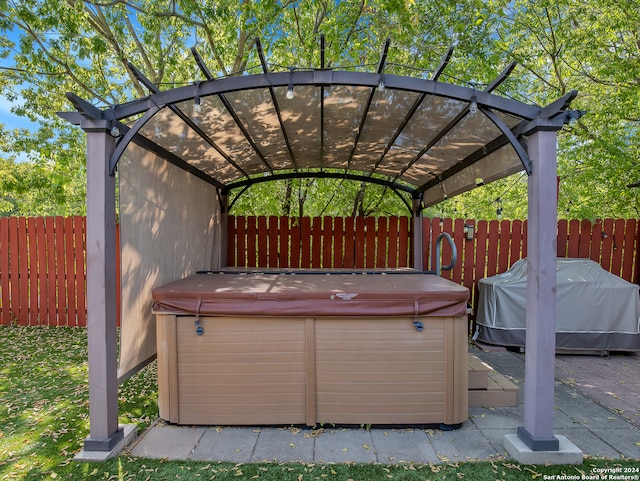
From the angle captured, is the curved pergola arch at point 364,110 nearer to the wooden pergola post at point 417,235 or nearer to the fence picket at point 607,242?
the wooden pergola post at point 417,235

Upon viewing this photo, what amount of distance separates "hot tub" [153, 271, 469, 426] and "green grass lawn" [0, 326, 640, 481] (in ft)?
1.59

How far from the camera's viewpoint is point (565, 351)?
15.8 ft

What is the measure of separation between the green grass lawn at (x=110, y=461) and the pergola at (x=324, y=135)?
19 cm

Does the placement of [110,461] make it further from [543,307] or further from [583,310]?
[583,310]

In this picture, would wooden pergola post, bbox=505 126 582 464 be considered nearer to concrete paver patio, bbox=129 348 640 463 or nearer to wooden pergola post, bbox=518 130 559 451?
wooden pergola post, bbox=518 130 559 451

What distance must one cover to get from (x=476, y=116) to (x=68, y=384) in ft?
14.9

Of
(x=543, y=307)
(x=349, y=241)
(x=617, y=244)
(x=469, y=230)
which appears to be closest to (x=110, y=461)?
(x=543, y=307)

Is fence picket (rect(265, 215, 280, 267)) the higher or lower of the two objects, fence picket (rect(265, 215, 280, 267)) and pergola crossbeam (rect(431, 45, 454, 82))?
the lower

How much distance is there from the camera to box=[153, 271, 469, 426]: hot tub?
2.81 metres

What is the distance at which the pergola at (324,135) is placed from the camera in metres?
2.47

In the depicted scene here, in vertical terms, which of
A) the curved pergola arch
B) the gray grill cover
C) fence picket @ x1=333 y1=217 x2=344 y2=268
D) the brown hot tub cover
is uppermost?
the curved pergola arch

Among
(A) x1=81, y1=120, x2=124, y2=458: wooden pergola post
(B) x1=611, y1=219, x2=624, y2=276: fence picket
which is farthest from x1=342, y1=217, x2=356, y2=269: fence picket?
(A) x1=81, y1=120, x2=124, y2=458: wooden pergola post

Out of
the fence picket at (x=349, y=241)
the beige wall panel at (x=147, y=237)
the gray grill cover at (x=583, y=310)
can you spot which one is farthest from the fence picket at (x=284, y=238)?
the gray grill cover at (x=583, y=310)

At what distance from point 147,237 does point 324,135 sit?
2.03 metres
